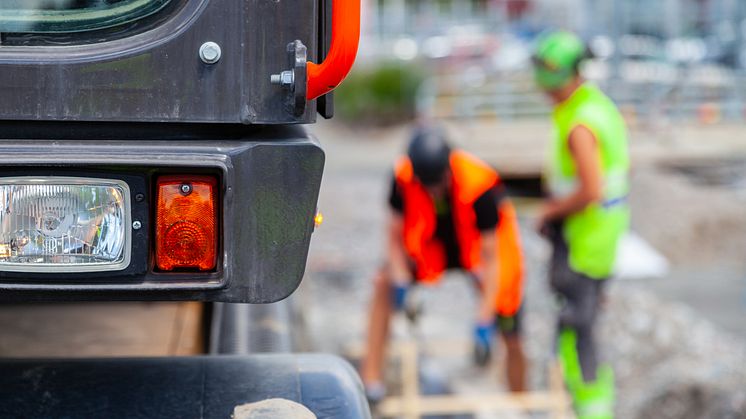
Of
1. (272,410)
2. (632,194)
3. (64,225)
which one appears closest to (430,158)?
(272,410)

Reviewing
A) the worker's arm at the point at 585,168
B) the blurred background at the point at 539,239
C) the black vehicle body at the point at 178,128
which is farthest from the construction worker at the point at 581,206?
the black vehicle body at the point at 178,128

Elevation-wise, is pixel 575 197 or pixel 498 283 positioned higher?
pixel 575 197

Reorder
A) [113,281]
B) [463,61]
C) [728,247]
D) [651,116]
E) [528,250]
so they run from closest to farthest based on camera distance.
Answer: [113,281] → [528,250] → [728,247] → [651,116] → [463,61]

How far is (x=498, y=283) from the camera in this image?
17.3 ft

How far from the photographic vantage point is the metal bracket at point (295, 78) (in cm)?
179

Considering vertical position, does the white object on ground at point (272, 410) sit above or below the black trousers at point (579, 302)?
above

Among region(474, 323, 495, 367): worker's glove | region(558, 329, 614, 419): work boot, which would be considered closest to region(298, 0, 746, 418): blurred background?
region(474, 323, 495, 367): worker's glove

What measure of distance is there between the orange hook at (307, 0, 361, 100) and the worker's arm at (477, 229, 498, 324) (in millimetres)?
3547

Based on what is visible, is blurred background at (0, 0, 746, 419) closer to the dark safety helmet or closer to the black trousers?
the black trousers

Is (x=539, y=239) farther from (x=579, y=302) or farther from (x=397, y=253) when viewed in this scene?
(x=579, y=302)

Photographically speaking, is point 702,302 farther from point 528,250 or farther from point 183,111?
point 183,111

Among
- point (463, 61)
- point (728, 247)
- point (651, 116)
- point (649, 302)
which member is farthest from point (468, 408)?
point (463, 61)

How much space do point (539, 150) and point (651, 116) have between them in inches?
117

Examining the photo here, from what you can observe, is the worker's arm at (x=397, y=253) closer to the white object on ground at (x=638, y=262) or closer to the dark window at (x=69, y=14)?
the white object on ground at (x=638, y=262)
